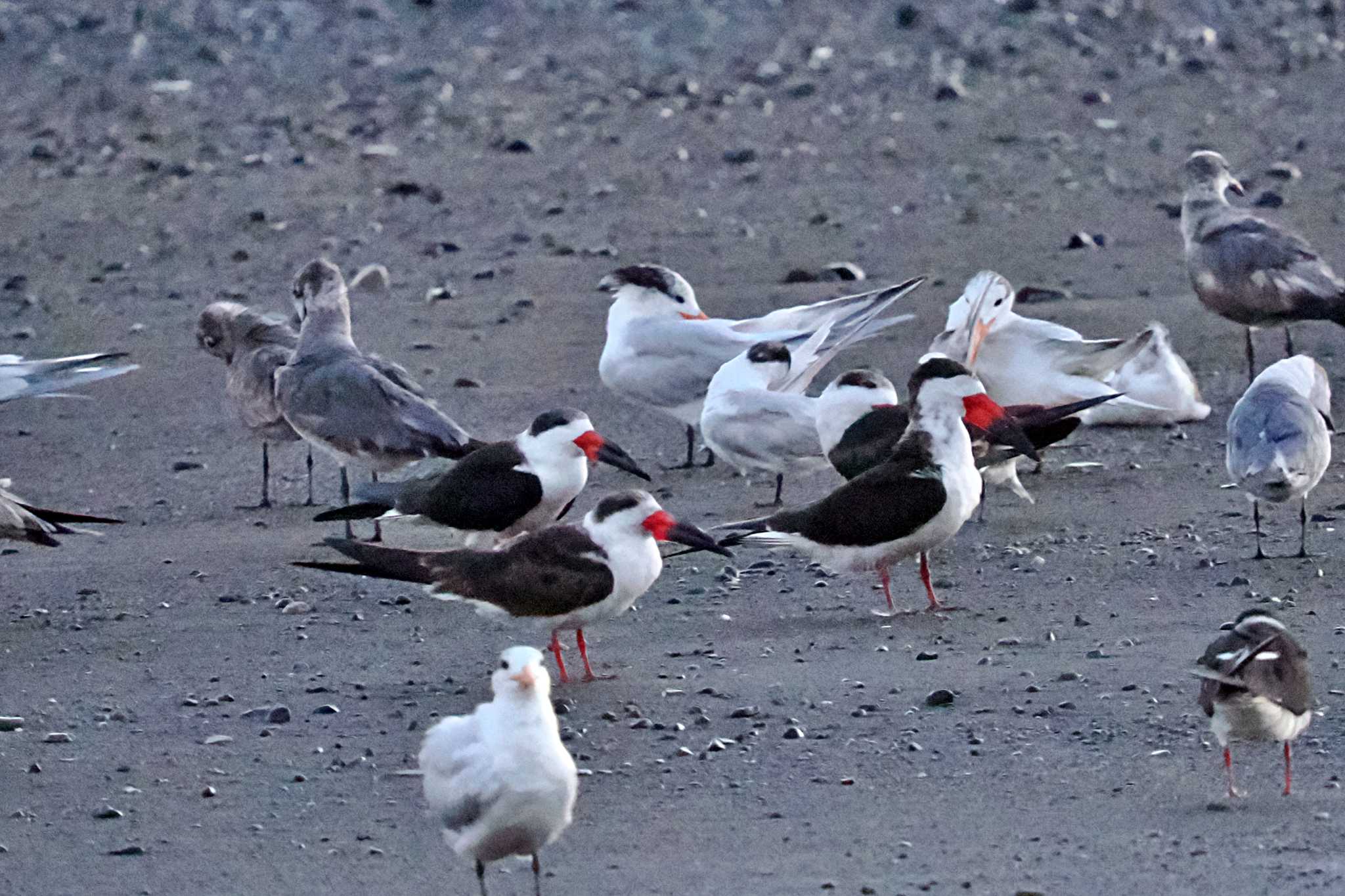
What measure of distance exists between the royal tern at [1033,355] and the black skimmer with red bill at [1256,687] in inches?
143

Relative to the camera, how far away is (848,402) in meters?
8.66

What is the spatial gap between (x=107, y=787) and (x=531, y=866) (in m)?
1.27

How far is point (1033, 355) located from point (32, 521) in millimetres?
3778

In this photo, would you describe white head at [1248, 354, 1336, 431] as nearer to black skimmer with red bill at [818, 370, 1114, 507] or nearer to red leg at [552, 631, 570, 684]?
black skimmer with red bill at [818, 370, 1114, 507]

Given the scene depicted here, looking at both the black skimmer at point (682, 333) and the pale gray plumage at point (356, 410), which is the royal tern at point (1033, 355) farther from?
the pale gray plumage at point (356, 410)

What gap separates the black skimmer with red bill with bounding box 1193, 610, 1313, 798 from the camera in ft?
17.7

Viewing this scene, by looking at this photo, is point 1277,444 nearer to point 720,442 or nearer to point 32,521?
point 720,442

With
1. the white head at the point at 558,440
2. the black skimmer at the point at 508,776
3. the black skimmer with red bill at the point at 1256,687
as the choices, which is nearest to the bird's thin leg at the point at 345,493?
the white head at the point at 558,440

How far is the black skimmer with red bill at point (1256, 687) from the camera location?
5.41 meters

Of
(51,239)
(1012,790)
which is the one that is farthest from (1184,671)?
(51,239)

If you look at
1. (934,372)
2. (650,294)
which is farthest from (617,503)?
(650,294)

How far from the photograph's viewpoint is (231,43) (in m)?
20.3

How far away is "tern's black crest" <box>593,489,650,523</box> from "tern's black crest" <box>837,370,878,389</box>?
2099 mm

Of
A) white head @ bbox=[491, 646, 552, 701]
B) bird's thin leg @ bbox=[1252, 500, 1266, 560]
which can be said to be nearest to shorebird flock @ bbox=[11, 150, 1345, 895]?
white head @ bbox=[491, 646, 552, 701]
